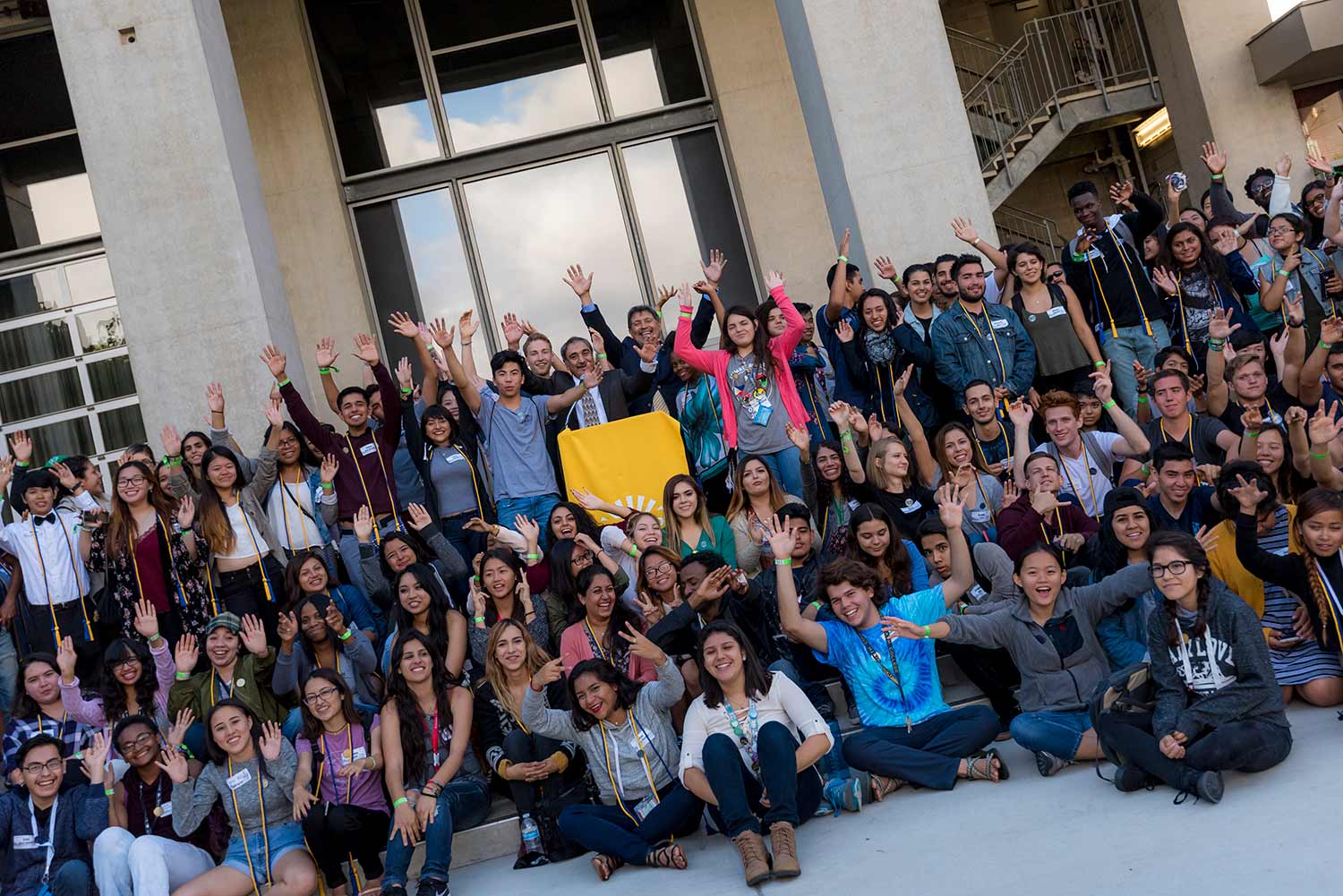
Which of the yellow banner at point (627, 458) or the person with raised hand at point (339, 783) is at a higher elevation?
the yellow banner at point (627, 458)

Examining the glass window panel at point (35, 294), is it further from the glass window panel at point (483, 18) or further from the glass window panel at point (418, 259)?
the glass window panel at point (483, 18)

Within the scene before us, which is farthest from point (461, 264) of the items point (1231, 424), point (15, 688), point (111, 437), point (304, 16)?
point (1231, 424)

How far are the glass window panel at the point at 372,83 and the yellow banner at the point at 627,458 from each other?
19.1 feet

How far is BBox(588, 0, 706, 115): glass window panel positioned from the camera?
1305cm

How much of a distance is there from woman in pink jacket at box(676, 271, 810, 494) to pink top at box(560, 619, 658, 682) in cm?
172

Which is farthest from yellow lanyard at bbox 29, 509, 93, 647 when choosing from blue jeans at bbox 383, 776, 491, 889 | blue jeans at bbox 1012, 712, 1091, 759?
blue jeans at bbox 1012, 712, 1091, 759

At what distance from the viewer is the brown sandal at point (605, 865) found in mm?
5426

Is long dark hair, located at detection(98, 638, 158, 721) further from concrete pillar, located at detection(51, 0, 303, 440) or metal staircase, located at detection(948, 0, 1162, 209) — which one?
metal staircase, located at detection(948, 0, 1162, 209)

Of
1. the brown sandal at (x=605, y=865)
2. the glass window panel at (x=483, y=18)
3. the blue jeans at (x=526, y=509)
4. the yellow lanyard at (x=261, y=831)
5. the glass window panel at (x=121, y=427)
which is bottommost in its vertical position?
the brown sandal at (x=605, y=865)

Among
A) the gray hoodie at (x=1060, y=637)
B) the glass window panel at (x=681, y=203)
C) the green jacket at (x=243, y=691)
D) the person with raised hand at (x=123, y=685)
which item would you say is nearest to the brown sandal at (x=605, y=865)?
the gray hoodie at (x=1060, y=637)

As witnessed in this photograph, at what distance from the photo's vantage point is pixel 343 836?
18.7ft

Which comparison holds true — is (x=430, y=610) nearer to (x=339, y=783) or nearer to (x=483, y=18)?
(x=339, y=783)

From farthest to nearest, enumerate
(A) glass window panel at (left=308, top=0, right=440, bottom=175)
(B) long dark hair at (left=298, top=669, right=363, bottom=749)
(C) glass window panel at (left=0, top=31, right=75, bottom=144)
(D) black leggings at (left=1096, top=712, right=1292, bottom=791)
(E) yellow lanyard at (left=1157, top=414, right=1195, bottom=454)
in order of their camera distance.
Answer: (A) glass window panel at (left=308, top=0, right=440, bottom=175)
(C) glass window panel at (left=0, top=31, right=75, bottom=144)
(E) yellow lanyard at (left=1157, top=414, right=1195, bottom=454)
(B) long dark hair at (left=298, top=669, right=363, bottom=749)
(D) black leggings at (left=1096, top=712, right=1292, bottom=791)

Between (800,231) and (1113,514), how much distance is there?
24.1 ft
